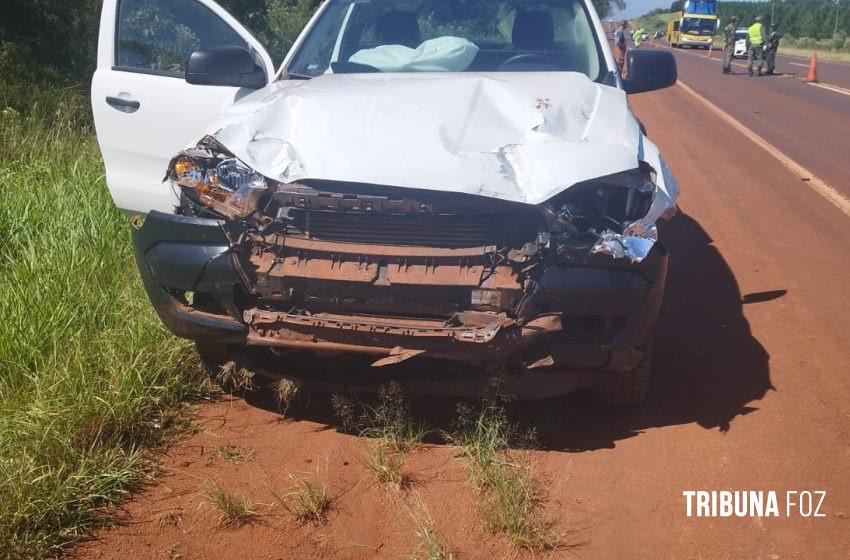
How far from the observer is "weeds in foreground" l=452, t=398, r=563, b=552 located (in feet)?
9.86

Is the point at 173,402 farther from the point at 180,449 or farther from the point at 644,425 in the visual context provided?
the point at 644,425

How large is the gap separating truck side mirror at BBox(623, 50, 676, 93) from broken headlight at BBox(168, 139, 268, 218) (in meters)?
2.32

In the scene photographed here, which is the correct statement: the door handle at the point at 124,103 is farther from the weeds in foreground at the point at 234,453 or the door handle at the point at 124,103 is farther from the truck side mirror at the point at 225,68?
the weeds in foreground at the point at 234,453

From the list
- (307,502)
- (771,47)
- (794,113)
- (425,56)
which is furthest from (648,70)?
(771,47)

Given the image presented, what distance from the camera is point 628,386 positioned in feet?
12.6

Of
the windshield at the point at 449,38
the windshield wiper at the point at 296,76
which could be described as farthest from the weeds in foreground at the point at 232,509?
the windshield at the point at 449,38

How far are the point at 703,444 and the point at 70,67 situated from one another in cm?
967

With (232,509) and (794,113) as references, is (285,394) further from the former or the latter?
(794,113)

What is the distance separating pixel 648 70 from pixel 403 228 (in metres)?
2.17

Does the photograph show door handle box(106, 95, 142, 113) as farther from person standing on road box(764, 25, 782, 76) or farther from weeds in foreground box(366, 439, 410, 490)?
person standing on road box(764, 25, 782, 76)

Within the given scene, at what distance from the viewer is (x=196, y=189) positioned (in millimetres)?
3521

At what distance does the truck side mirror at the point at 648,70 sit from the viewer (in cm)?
477

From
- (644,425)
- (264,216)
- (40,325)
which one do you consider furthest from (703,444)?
(40,325)

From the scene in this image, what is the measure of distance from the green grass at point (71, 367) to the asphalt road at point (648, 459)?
0.18 metres
